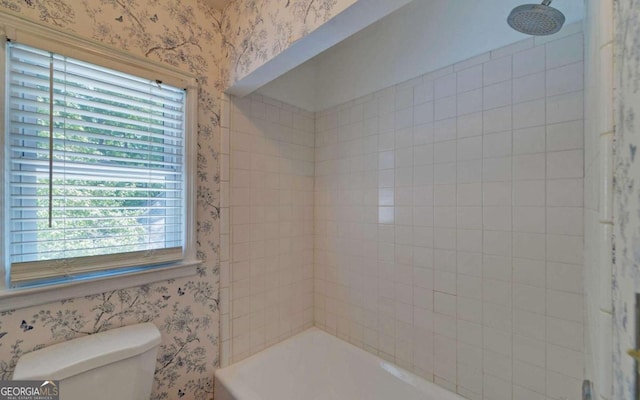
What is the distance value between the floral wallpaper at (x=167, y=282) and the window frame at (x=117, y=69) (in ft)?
0.12

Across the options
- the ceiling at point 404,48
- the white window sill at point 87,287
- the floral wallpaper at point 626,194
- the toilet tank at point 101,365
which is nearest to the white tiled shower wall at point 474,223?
the ceiling at point 404,48

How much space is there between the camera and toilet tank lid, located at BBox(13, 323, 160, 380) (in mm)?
914

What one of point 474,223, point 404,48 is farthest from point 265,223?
point 404,48

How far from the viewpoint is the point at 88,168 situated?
112 centimetres

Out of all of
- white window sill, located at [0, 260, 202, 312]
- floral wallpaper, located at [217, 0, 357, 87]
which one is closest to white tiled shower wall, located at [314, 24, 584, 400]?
floral wallpaper, located at [217, 0, 357, 87]

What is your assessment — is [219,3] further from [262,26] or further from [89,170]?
[89,170]

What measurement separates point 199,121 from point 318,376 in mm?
1843

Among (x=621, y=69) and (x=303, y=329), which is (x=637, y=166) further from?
(x=303, y=329)

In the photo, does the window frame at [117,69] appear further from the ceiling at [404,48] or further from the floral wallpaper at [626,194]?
the floral wallpaper at [626,194]

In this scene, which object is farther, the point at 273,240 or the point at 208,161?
the point at 273,240

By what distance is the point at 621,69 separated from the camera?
0.36 metres

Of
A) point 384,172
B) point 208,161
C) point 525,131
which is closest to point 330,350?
point 384,172

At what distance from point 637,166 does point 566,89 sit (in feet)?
3.71

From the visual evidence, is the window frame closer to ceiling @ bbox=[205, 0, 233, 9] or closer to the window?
the window
